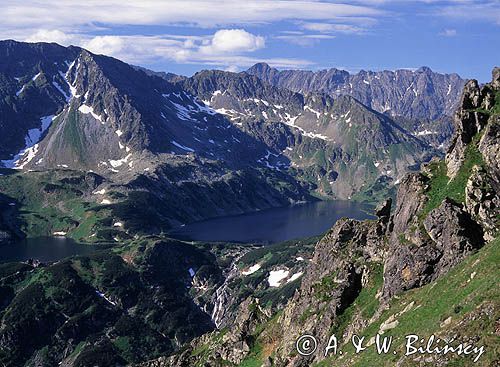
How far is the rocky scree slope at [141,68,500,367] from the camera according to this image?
49.2 meters

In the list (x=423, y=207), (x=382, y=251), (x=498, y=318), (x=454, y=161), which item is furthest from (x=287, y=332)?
(x=498, y=318)

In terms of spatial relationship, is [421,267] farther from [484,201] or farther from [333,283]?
[333,283]

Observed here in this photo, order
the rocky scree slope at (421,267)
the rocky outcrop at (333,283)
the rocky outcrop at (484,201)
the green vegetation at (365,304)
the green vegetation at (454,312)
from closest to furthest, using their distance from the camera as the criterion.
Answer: the green vegetation at (454,312) → the rocky scree slope at (421,267) → the rocky outcrop at (484,201) → the green vegetation at (365,304) → the rocky outcrop at (333,283)

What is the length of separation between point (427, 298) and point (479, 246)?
1345 centimetres

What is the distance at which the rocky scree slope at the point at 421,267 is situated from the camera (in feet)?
161

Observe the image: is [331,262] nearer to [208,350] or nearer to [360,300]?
[360,300]

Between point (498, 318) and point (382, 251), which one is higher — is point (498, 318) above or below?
above

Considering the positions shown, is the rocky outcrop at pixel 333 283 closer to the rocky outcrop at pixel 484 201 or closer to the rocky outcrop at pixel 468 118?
the rocky outcrop at pixel 468 118

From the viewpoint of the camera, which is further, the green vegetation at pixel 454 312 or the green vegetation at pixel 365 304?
the green vegetation at pixel 365 304

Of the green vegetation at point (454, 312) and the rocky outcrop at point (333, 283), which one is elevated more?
the green vegetation at point (454, 312)

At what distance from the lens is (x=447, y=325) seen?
150ft

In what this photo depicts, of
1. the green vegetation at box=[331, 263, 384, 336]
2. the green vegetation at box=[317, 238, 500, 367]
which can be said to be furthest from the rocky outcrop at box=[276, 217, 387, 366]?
the green vegetation at box=[317, 238, 500, 367]

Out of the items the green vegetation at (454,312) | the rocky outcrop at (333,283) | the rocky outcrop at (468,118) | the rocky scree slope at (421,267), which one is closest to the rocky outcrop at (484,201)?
the rocky scree slope at (421,267)

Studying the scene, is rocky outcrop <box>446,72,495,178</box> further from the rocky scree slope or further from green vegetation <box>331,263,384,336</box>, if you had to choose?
green vegetation <box>331,263,384,336</box>
